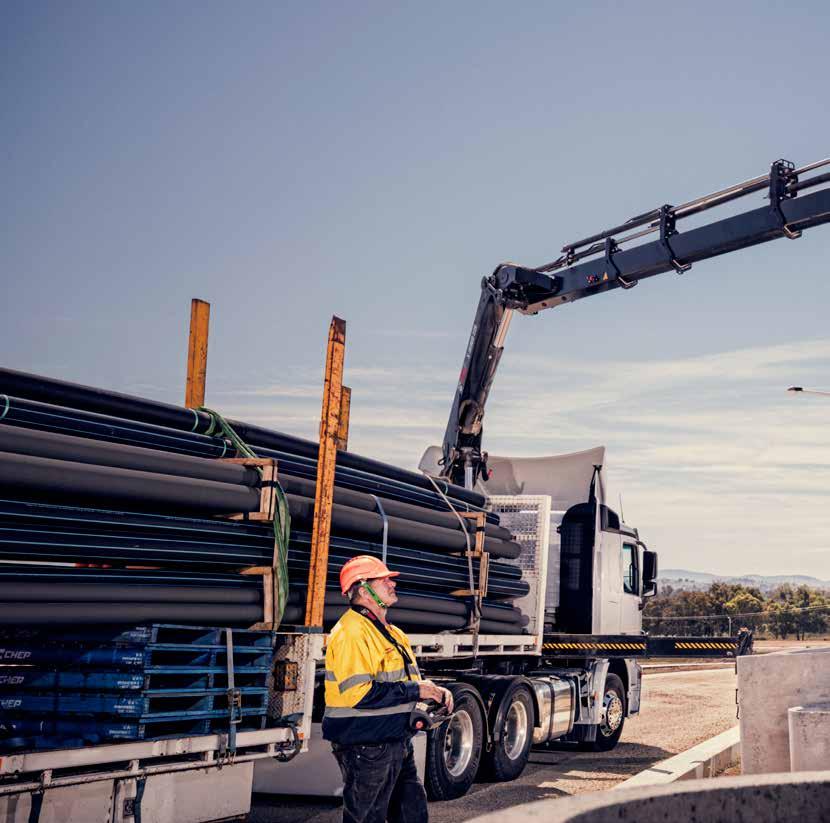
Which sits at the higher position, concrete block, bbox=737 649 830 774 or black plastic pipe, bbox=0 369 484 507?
black plastic pipe, bbox=0 369 484 507

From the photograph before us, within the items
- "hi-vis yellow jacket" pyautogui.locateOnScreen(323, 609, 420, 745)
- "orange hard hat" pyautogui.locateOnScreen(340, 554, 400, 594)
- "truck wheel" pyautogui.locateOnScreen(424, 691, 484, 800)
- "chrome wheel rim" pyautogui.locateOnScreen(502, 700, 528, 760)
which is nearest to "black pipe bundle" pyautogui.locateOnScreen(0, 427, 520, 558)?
"orange hard hat" pyautogui.locateOnScreen(340, 554, 400, 594)

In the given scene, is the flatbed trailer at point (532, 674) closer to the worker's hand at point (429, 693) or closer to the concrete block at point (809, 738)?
the worker's hand at point (429, 693)

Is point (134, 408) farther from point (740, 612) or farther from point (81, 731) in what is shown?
point (740, 612)

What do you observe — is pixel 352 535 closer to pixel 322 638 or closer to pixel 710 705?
pixel 322 638

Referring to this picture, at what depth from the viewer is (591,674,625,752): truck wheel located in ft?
47.3

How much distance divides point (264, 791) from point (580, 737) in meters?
6.41

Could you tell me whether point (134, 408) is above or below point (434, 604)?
above

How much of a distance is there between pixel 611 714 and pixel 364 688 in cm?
962

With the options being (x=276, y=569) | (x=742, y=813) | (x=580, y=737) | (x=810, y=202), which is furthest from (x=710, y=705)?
(x=742, y=813)

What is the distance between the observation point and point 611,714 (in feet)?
48.0

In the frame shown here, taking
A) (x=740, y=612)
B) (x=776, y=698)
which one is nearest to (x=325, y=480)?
(x=776, y=698)

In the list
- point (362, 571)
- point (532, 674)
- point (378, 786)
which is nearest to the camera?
point (378, 786)

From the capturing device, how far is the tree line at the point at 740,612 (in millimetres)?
50562

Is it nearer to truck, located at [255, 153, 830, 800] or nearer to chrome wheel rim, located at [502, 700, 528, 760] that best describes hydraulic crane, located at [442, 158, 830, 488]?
truck, located at [255, 153, 830, 800]
